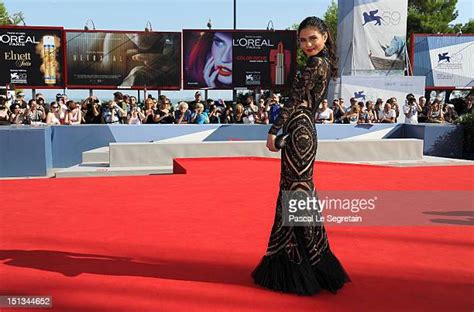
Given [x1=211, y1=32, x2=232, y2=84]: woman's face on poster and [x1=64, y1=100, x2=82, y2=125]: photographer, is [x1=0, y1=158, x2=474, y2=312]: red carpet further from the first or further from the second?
[x1=211, y1=32, x2=232, y2=84]: woman's face on poster

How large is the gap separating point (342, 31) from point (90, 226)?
53.5ft

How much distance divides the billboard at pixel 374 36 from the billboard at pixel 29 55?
34.7 ft

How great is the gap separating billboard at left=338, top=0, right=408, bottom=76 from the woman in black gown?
52.7 feet

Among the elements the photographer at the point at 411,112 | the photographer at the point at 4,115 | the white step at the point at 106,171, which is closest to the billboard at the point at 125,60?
the photographer at the point at 4,115

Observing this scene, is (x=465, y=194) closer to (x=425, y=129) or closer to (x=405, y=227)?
(x=405, y=227)

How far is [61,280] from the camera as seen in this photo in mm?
3160

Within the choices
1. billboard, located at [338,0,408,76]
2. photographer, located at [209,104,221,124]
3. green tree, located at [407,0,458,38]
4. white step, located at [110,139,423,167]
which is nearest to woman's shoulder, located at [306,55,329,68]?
white step, located at [110,139,423,167]

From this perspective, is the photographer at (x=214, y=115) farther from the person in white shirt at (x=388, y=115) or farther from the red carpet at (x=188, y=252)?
the red carpet at (x=188, y=252)

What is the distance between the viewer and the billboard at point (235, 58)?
1706 centimetres

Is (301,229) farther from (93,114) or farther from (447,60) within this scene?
(447,60)

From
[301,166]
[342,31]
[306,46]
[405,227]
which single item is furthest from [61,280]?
[342,31]

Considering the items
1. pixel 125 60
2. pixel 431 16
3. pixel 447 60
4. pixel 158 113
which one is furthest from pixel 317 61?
pixel 431 16

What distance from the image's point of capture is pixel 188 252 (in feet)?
12.6

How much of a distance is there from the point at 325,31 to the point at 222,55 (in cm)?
1435
